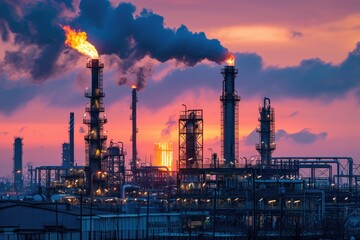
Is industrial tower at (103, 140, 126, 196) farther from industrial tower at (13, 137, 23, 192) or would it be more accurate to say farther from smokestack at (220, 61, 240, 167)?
industrial tower at (13, 137, 23, 192)

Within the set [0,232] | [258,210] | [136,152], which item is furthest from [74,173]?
[0,232]

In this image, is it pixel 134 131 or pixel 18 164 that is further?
pixel 18 164

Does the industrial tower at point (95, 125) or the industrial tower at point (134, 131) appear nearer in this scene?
the industrial tower at point (95, 125)

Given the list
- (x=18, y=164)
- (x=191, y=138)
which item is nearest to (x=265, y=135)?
(x=191, y=138)

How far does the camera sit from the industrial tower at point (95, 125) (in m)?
79.0

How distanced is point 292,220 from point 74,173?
86.7ft

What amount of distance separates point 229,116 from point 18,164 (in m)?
88.8

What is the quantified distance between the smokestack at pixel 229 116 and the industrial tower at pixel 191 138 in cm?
220

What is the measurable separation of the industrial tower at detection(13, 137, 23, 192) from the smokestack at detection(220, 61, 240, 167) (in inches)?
3277

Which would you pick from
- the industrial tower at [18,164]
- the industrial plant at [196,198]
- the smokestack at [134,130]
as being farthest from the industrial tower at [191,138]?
the industrial tower at [18,164]

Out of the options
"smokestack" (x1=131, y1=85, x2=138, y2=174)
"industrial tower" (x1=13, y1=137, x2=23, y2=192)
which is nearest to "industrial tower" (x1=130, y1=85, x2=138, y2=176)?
"smokestack" (x1=131, y1=85, x2=138, y2=174)

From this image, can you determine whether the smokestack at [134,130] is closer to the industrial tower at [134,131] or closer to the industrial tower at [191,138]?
the industrial tower at [134,131]

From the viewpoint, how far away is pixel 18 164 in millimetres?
162625

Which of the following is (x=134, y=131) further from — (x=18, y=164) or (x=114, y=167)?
(x=18, y=164)
